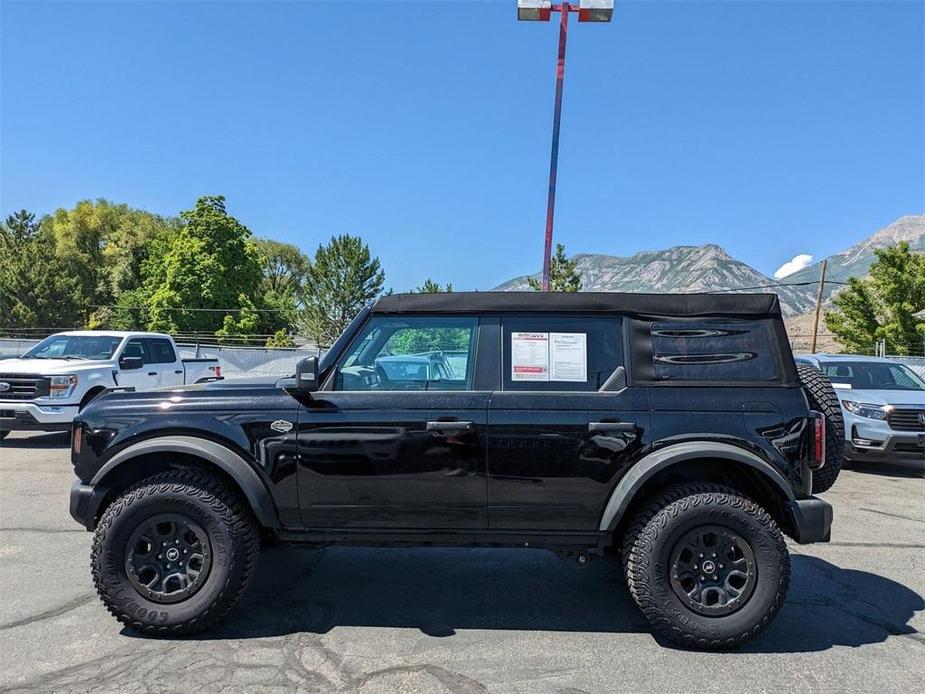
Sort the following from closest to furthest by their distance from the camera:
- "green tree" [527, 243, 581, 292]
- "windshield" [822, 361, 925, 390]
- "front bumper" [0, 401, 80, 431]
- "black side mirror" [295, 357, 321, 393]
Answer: "black side mirror" [295, 357, 321, 393]
"front bumper" [0, 401, 80, 431]
"windshield" [822, 361, 925, 390]
"green tree" [527, 243, 581, 292]

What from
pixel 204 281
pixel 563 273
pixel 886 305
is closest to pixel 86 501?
pixel 886 305

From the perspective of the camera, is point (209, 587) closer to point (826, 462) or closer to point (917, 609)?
point (826, 462)

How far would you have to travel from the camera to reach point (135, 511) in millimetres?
3426

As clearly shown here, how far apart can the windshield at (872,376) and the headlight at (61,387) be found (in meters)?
11.9

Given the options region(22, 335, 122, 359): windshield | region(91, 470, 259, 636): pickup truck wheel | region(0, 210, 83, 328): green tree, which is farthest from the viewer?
region(0, 210, 83, 328): green tree

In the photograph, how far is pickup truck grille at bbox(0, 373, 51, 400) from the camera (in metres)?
9.23

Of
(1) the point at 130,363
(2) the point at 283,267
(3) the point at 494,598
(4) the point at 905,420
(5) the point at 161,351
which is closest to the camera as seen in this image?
(3) the point at 494,598

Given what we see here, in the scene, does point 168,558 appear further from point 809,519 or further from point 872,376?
point 872,376

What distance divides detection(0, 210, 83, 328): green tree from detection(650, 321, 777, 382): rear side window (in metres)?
51.4

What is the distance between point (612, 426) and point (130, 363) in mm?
9532

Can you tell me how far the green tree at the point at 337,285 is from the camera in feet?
167

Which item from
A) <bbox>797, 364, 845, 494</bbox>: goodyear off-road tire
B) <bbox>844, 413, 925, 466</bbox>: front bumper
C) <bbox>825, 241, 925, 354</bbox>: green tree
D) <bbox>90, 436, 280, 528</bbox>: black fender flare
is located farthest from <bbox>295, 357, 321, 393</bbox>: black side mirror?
<bbox>825, 241, 925, 354</bbox>: green tree

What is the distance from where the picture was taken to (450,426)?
344cm

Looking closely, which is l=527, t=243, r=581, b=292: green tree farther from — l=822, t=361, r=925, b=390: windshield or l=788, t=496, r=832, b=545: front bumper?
l=788, t=496, r=832, b=545: front bumper
